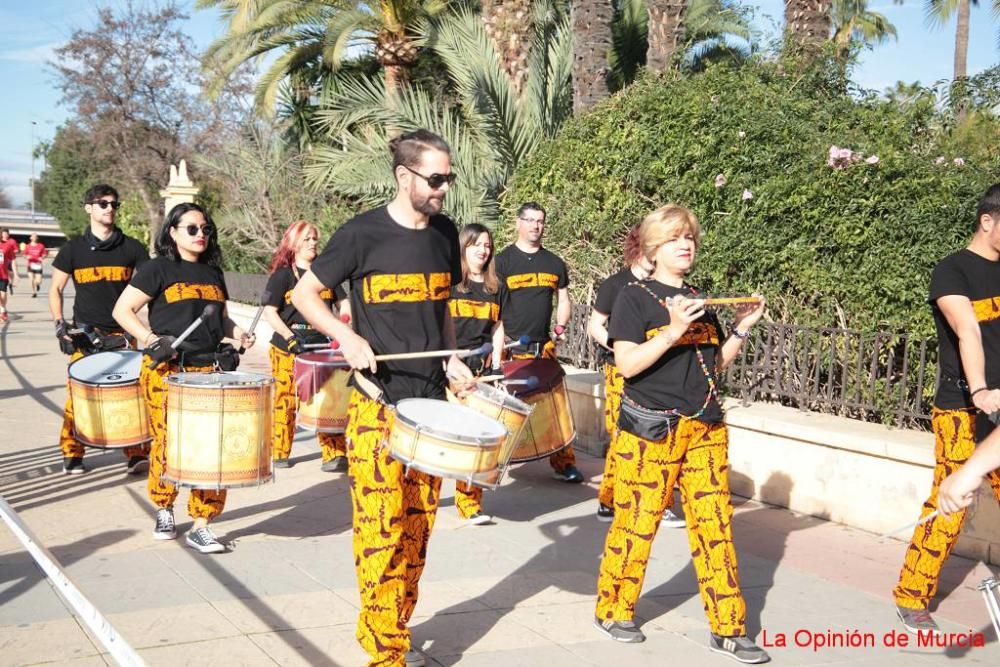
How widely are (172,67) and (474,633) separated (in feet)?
114

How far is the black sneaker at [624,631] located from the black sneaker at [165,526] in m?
2.82

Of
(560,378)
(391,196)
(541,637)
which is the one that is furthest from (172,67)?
(541,637)

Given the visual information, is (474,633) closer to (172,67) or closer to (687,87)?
(687,87)

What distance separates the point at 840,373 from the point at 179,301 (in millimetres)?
4641

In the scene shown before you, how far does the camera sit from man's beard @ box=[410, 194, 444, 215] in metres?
4.11

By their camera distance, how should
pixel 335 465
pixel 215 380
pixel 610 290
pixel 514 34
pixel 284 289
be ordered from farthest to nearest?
pixel 514 34 < pixel 335 465 < pixel 284 289 < pixel 610 290 < pixel 215 380

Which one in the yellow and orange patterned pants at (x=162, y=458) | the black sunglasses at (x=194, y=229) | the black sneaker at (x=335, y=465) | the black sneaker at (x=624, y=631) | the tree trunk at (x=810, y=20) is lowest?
the black sneaker at (x=335, y=465)

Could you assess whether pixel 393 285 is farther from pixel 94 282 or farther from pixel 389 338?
pixel 94 282

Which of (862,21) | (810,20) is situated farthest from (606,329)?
(862,21)

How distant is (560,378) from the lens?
707cm

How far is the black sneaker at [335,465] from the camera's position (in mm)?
8441

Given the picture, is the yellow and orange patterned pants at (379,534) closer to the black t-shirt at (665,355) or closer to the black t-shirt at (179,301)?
the black t-shirt at (665,355)

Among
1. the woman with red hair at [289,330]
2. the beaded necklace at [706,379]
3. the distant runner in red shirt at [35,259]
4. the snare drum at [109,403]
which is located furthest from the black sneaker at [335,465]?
the distant runner in red shirt at [35,259]

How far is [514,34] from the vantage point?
14281 millimetres
